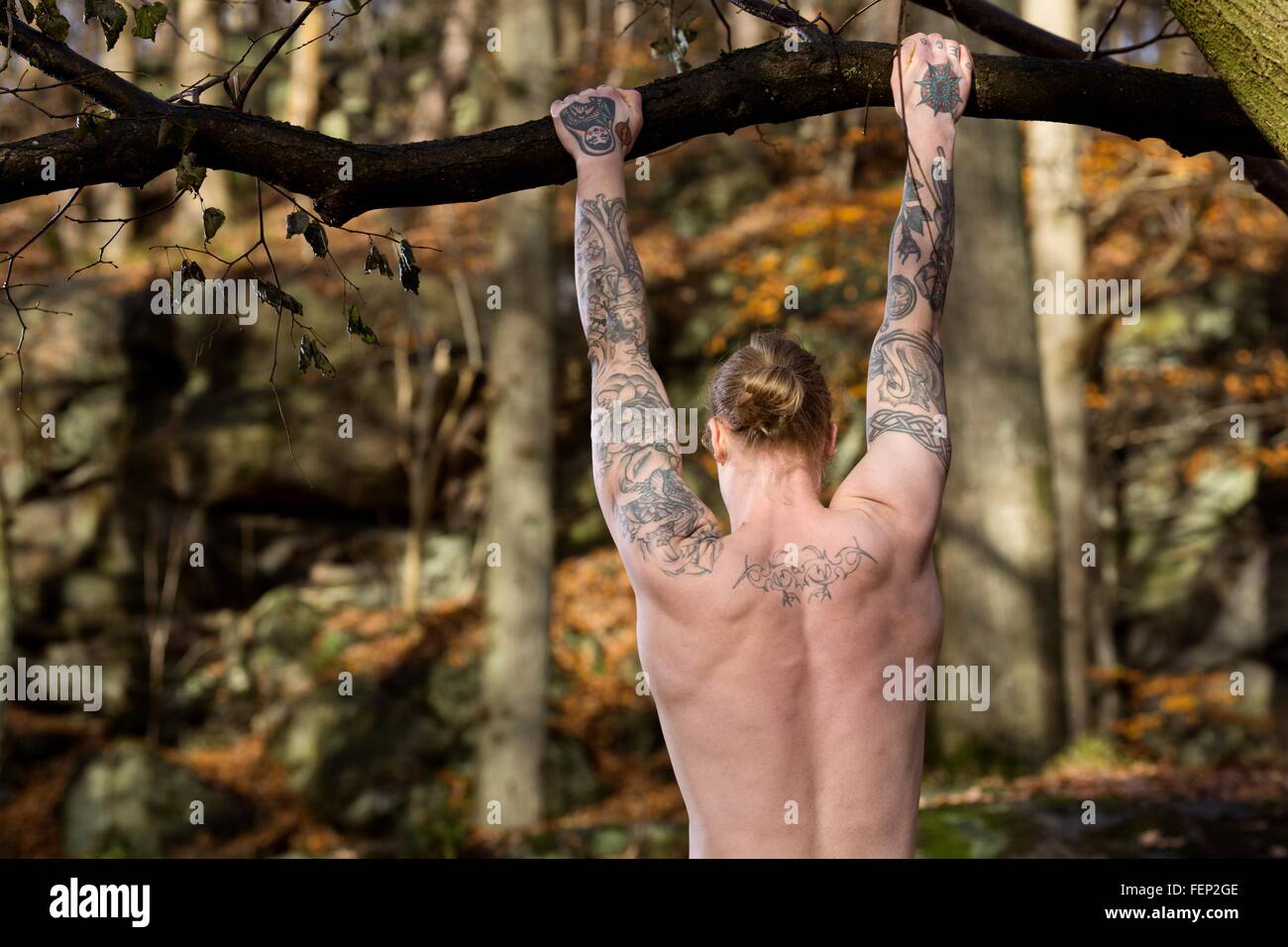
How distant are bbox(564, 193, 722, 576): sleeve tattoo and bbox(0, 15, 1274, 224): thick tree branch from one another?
283 millimetres

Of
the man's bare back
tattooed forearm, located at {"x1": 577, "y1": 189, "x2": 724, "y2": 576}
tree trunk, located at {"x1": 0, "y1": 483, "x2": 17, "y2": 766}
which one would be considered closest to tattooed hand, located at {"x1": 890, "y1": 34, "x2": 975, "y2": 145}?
tattooed forearm, located at {"x1": 577, "y1": 189, "x2": 724, "y2": 576}

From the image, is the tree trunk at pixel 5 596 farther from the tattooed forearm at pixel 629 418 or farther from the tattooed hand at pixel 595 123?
the tattooed forearm at pixel 629 418

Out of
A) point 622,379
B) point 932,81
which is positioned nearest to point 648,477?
point 622,379

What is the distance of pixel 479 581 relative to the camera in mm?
16031

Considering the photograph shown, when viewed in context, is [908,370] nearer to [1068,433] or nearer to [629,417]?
[629,417]

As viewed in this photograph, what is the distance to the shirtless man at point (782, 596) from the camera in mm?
2389

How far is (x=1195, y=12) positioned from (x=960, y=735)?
769 cm

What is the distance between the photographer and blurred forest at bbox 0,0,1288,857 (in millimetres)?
10586

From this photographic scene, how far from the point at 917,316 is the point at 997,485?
7623mm

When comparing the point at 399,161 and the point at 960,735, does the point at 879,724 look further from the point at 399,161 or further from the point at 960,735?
the point at 960,735

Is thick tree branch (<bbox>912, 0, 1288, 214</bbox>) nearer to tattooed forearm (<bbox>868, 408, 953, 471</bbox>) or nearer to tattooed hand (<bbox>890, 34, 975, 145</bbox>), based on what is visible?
tattooed hand (<bbox>890, 34, 975, 145</bbox>)

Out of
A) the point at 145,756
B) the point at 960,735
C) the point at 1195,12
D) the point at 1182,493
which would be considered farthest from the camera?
the point at 1182,493
